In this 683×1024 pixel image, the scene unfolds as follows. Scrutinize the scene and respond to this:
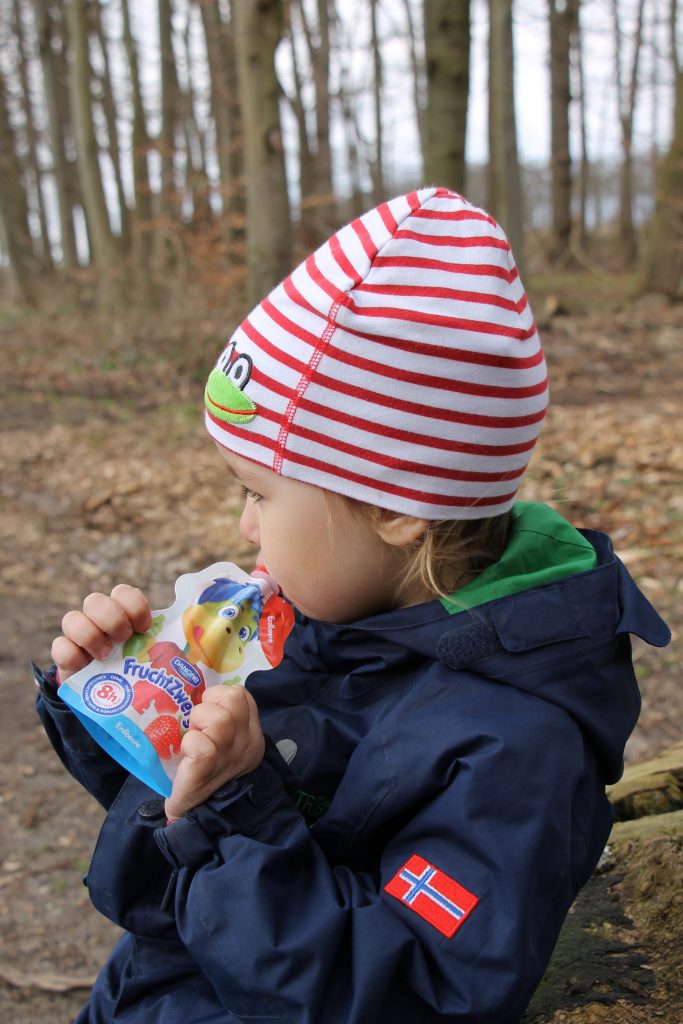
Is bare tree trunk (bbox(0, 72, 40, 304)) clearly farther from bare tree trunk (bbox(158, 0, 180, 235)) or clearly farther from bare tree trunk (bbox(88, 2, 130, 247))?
bare tree trunk (bbox(158, 0, 180, 235))

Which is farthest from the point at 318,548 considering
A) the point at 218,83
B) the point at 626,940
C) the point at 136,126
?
the point at 136,126

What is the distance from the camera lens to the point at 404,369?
62.4 inches

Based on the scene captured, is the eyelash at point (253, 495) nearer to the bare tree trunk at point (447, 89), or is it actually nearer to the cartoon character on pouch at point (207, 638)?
the cartoon character on pouch at point (207, 638)

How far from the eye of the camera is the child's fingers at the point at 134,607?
5.45 ft

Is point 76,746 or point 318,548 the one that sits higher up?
point 318,548

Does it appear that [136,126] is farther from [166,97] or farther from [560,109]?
[560,109]

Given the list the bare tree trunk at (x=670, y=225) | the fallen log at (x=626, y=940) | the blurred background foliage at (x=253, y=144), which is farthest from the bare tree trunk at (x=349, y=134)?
the fallen log at (x=626, y=940)

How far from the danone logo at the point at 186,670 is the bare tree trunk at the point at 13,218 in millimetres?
20060

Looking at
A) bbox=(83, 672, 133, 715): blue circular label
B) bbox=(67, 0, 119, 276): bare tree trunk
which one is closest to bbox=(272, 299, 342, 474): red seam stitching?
bbox=(83, 672, 133, 715): blue circular label

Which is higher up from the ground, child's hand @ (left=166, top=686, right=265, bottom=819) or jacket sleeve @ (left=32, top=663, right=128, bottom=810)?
child's hand @ (left=166, top=686, right=265, bottom=819)

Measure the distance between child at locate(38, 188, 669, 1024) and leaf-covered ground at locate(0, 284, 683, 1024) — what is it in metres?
0.44

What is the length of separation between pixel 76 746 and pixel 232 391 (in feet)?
2.65

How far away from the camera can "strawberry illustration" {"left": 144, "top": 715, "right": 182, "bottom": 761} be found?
5.09 ft

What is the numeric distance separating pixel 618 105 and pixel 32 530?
2526 cm
